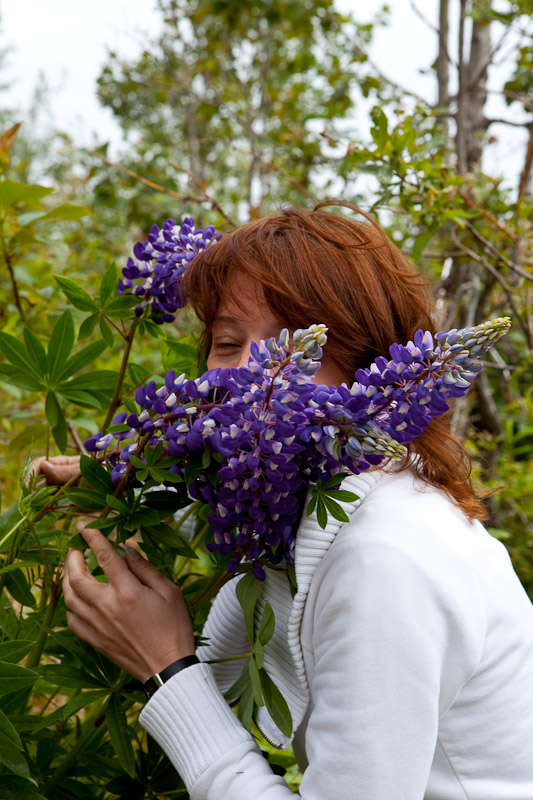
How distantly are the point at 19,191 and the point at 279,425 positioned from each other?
1080 mm

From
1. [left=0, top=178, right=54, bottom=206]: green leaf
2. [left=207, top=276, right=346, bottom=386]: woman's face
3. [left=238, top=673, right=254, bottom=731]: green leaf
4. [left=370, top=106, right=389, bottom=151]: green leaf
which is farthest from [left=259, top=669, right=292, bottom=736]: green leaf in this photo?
[left=370, top=106, right=389, bottom=151]: green leaf

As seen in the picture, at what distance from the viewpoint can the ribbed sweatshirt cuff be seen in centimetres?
117

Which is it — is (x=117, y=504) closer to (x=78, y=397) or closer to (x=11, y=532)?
(x=11, y=532)

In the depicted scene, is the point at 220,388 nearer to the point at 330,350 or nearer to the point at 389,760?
the point at 330,350

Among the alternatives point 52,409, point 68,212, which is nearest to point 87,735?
point 52,409

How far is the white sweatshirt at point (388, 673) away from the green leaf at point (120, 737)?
5 centimetres

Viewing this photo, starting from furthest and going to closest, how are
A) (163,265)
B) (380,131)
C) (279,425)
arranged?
(380,131)
(163,265)
(279,425)

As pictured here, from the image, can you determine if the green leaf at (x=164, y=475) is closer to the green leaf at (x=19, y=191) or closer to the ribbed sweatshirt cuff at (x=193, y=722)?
the ribbed sweatshirt cuff at (x=193, y=722)

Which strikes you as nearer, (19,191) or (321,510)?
(321,510)

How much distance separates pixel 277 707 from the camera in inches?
44.1

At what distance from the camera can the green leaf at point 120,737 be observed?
119 centimetres

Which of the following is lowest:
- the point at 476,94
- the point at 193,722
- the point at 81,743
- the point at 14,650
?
the point at 81,743

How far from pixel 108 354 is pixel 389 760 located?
261cm

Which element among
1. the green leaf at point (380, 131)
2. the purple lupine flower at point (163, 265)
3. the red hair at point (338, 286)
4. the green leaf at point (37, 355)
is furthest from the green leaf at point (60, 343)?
the green leaf at point (380, 131)
